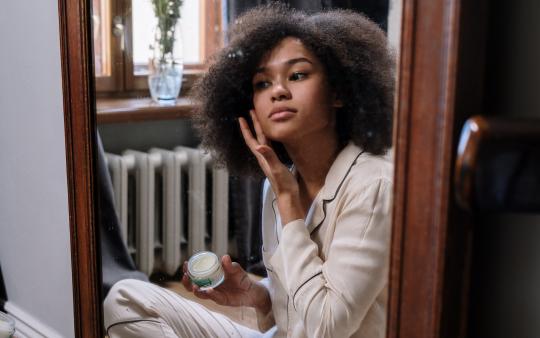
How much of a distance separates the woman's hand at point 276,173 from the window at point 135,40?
0.16 m

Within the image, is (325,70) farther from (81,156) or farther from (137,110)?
(81,156)

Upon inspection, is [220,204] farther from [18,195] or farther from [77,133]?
[18,195]

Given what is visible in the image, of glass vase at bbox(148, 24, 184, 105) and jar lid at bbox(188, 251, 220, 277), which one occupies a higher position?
glass vase at bbox(148, 24, 184, 105)

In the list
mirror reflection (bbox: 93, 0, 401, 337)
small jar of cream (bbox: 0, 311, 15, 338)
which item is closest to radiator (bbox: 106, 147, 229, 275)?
mirror reflection (bbox: 93, 0, 401, 337)

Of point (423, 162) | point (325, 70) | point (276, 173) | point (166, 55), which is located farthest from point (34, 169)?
point (423, 162)

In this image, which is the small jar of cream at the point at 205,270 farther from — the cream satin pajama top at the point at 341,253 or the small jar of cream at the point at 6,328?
the small jar of cream at the point at 6,328

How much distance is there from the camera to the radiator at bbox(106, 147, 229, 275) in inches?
49.8

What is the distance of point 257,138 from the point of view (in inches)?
44.7

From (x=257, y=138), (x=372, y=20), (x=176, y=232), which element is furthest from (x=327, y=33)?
(x=176, y=232)

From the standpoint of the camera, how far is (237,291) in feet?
4.08

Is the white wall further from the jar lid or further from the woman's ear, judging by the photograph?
the woman's ear

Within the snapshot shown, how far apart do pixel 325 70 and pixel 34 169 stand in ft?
3.59

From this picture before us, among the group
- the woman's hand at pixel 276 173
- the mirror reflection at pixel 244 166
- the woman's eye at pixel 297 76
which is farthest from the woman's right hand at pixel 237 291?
the woman's eye at pixel 297 76

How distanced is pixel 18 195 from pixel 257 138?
1065mm
